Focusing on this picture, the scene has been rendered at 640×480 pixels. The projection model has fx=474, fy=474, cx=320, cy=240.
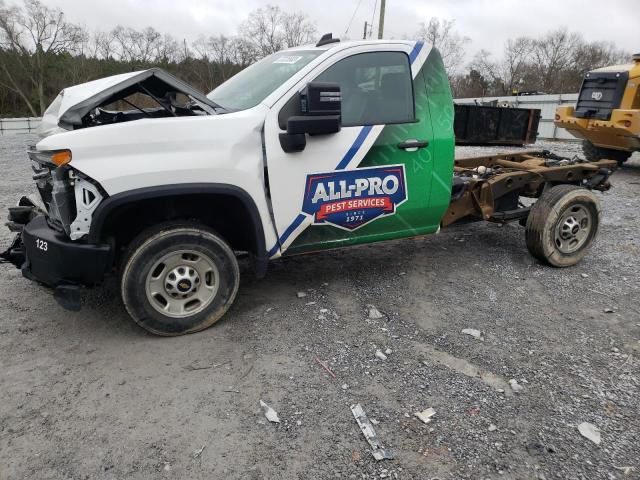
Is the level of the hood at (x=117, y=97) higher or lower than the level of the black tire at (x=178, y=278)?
higher

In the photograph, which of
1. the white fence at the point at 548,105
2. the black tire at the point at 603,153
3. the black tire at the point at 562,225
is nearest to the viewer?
the black tire at the point at 562,225

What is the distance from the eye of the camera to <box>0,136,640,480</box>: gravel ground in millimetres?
2312

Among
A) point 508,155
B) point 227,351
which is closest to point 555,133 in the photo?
point 508,155

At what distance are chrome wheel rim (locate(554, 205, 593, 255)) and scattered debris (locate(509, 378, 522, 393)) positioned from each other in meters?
2.30

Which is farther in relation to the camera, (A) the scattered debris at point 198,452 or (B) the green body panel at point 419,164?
(B) the green body panel at point 419,164

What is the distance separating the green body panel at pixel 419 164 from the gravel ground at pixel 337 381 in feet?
1.92

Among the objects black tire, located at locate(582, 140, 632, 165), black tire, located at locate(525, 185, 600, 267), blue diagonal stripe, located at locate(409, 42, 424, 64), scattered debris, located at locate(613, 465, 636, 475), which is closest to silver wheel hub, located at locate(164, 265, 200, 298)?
blue diagonal stripe, located at locate(409, 42, 424, 64)

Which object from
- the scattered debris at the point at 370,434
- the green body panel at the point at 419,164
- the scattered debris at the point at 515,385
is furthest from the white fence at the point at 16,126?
the scattered debris at the point at 515,385

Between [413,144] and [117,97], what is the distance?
2.25 metres

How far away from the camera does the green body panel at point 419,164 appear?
372cm

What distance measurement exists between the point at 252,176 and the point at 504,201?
2896 millimetres

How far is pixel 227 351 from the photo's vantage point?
3.26 metres

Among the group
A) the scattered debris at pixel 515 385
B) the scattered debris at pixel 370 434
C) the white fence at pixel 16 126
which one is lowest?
the white fence at pixel 16 126

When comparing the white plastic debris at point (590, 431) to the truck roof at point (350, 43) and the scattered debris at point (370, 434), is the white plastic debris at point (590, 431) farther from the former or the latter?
the truck roof at point (350, 43)
